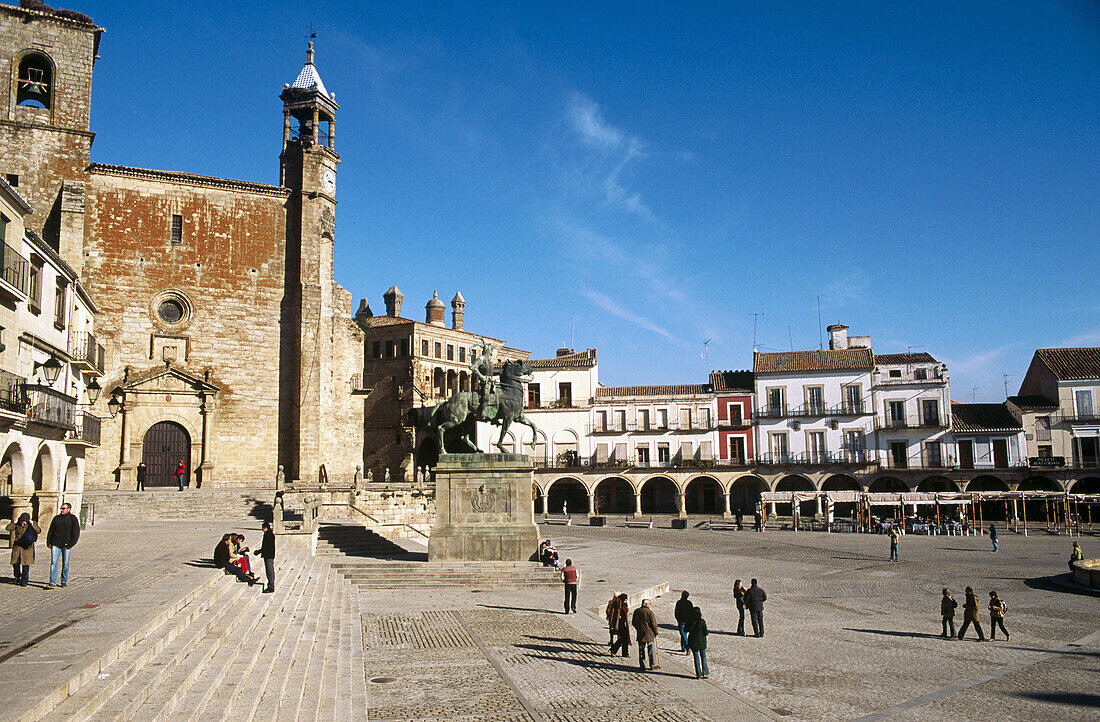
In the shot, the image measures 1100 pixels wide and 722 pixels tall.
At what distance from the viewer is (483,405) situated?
21.1 metres

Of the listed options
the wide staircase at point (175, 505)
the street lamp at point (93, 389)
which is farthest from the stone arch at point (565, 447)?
the street lamp at point (93, 389)

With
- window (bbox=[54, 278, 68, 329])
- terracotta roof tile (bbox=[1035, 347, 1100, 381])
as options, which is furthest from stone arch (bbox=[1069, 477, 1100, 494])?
window (bbox=[54, 278, 68, 329])

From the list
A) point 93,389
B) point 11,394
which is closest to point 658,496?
point 93,389

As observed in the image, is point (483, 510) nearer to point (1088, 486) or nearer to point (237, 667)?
point (237, 667)

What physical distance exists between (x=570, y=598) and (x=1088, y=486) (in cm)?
Result: 4171

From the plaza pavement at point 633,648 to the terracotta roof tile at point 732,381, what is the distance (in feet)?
101

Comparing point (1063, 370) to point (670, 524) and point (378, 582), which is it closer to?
point (670, 524)

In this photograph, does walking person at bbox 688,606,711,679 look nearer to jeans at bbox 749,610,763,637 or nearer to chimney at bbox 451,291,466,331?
jeans at bbox 749,610,763,637

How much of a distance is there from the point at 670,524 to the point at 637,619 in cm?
3236

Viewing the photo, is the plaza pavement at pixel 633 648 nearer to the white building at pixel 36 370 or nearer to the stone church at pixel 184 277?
the white building at pixel 36 370

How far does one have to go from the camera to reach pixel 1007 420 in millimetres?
45938

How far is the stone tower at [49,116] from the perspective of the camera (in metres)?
31.2

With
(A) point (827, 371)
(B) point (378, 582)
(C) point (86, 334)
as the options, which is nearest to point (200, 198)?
(C) point (86, 334)

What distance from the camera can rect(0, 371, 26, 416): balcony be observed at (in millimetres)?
15664
